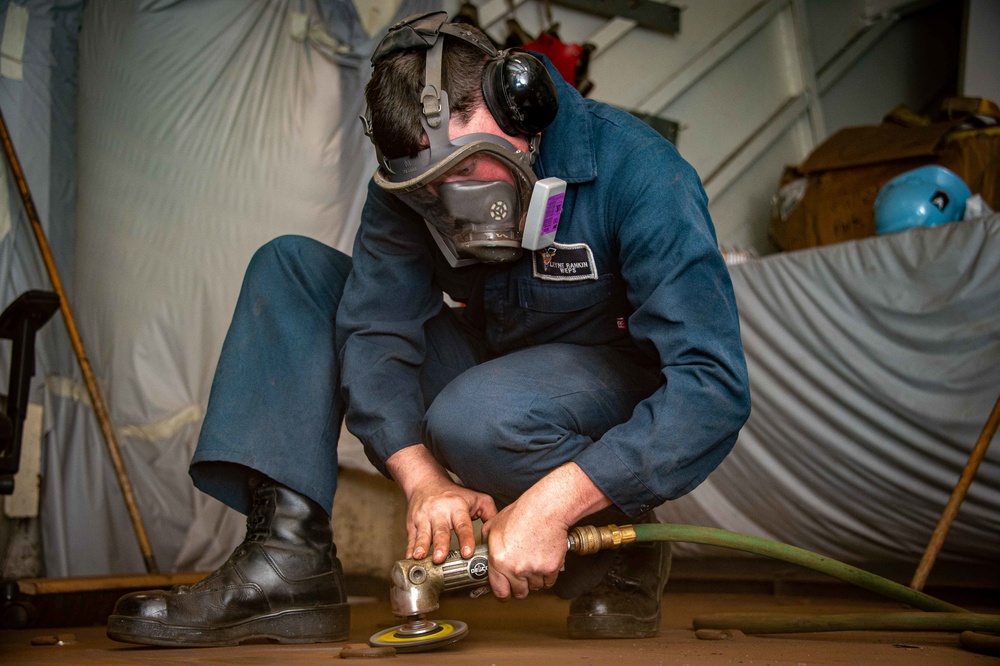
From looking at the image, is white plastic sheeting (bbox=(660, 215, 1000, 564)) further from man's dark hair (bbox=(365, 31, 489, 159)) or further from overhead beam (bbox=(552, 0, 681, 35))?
man's dark hair (bbox=(365, 31, 489, 159))


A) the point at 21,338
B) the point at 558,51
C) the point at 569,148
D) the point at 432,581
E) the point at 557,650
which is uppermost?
the point at 558,51

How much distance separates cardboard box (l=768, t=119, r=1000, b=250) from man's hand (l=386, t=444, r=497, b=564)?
204cm

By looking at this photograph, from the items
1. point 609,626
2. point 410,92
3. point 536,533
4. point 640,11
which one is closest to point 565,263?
point 410,92

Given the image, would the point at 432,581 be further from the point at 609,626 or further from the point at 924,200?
the point at 924,200

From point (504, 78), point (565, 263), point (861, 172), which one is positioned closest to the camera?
point (504, 78)

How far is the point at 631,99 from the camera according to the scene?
3.57 meters

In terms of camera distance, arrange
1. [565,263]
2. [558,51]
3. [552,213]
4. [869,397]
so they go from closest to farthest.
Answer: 1. [552,213]
2. [565,263]
3. [869,397]
4. [558,51]

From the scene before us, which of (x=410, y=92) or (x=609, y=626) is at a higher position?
(x=410, y=92)

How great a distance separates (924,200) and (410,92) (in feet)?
6.33

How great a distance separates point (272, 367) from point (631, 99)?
2.50m

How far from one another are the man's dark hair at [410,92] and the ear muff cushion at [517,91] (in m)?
0.02

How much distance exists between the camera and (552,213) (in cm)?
136

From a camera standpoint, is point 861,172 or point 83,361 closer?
point 83,361

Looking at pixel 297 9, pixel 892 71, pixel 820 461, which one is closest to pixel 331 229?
pixel 297 9
